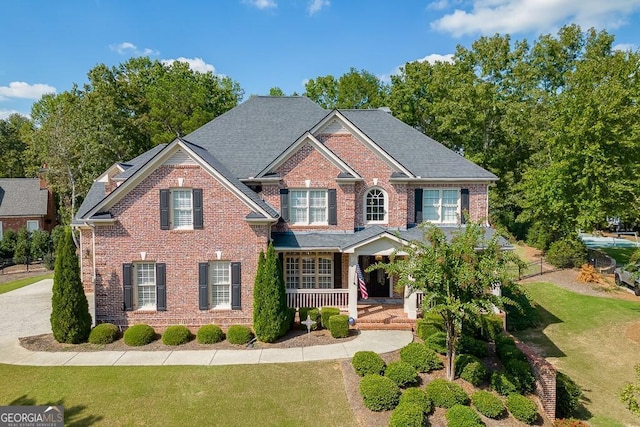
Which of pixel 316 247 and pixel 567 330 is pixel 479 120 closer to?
pixel 567 330

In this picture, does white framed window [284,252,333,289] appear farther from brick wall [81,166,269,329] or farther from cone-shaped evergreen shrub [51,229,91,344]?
cone-shaped evergreen shrub [51,229,91,344]

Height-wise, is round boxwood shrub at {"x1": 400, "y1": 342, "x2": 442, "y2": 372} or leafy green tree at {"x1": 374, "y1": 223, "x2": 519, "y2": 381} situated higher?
leafy green tree at {"x1": 374, "y1": 223, "x2": 519, "y2": 381}

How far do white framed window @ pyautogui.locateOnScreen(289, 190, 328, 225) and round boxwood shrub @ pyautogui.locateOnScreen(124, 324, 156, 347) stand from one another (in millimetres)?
8397

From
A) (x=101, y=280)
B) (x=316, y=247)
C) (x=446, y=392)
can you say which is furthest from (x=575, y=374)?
(x=101, y=280)

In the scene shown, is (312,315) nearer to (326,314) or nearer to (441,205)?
(326,314)

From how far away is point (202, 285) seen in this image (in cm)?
1694

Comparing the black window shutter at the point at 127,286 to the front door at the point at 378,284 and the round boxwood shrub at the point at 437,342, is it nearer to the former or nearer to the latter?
the front door at the point at 378,284

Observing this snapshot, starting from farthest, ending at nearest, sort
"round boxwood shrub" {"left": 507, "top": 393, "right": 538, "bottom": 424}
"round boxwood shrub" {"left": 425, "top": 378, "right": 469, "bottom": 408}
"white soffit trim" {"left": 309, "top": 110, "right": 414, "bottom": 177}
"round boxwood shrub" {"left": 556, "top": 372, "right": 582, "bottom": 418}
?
"white soffit trim" {"left": 309, "top": 110, "right": 414, "bottom": 177}
"round boxwood shrub" {"left": 556, "top": 372, "right": 582, "bottom": 418}
"round boxwood shrub" {"left": 425, "top": 378, "right": 469, "bottom": 408}
"round boxwood shrub" {"left": 507, "top": 393, "right": 538, "bottom": 424}

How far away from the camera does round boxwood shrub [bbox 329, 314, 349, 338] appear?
16297 mm

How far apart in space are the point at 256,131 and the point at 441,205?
1197cm

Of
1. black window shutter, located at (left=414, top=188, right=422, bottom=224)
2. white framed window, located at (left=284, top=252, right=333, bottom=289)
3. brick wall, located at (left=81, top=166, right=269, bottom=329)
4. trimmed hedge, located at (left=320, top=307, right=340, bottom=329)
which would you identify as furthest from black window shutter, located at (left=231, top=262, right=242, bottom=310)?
black window shutter, located at (left=414, top=188, right=422, bottom=224)

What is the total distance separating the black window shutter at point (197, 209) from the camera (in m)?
16.9

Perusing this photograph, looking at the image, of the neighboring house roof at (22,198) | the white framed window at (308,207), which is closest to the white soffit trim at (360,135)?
the white framed window at (308,207)

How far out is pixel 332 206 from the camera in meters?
20.0
